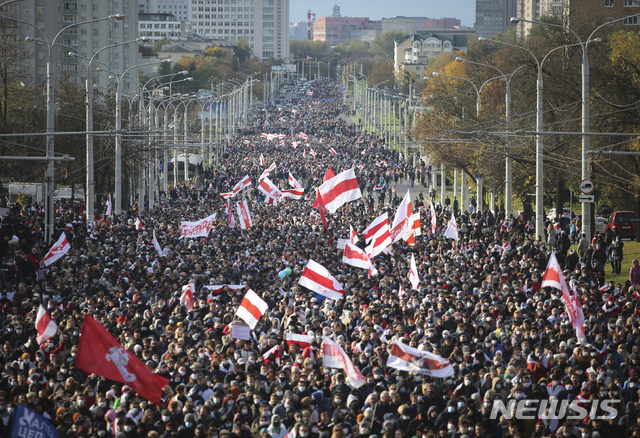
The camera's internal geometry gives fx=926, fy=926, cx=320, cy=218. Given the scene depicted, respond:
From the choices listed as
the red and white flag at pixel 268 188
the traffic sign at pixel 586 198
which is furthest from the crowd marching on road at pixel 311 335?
the red and white flag at pixel 268 188

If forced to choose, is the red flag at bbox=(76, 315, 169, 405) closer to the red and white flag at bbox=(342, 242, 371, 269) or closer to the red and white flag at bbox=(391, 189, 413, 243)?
the red and white flag at bbox=(342, 242, 371, 269)

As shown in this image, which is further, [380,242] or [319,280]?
[380,242]

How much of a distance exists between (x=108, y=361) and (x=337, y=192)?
18981 millimetres

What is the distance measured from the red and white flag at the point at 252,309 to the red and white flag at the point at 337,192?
1339 centimetres

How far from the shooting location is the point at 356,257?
2270cm

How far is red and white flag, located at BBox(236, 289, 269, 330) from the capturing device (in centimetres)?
1633

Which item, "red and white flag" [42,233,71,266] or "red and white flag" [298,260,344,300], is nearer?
"red and white flag" [298,260,344,300]

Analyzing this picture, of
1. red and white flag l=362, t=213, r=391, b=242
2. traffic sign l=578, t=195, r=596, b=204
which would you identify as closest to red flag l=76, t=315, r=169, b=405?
red and white flag l=362, t=213, r=391, b=242

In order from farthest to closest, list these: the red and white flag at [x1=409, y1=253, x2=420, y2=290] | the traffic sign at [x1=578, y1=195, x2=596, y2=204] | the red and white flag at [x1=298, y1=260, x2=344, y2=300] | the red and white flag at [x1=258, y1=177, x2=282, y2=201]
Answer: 1. the red and white flag at [x1=258, y1=177, x2=282, y2=201]
2. the traffic sign at [x1=578, y1=195, x2=596, y2=204]
3. the red and white flag at [x1=409, y1=253, x2=420, y2=290]
4. the red and white flag at [x1=298, y1=260, x2=344, y2=300]

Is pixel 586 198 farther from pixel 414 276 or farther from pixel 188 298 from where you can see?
pixel 188 298

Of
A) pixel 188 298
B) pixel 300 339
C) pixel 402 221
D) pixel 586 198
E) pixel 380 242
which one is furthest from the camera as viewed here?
pixel 402 221

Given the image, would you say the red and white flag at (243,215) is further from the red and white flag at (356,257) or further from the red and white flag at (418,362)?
the red and white flag at (418,362)

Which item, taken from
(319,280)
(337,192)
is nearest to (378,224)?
(337,192)

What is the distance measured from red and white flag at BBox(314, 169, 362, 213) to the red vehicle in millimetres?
12587
